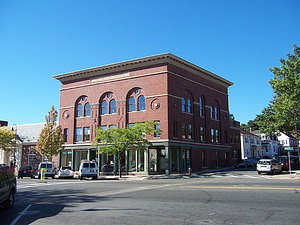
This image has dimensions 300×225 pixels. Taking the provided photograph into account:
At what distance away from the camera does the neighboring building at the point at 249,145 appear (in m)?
66.6

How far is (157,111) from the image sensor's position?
35.5 meters

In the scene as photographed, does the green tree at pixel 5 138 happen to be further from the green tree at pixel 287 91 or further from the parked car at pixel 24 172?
the green tree at pixel 287 91

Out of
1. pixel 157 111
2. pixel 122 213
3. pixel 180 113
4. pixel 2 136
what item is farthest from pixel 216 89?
pixel 122 213

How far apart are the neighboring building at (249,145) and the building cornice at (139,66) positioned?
25.5 metres

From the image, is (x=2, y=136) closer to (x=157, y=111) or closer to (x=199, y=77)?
(x=157, y=111)

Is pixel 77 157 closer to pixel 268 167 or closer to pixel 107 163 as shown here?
pixel 107 163

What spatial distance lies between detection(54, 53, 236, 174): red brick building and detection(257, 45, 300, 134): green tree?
9819mm

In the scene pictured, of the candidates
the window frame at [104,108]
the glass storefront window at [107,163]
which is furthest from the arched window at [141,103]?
the glass storefront window at [107,163]

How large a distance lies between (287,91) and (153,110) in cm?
1592

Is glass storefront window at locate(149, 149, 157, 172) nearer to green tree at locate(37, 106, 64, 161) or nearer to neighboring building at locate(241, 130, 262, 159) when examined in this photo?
green tree at locate(37, 106, 64, 161)

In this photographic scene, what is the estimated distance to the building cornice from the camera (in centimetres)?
3581

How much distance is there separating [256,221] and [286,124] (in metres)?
29.3

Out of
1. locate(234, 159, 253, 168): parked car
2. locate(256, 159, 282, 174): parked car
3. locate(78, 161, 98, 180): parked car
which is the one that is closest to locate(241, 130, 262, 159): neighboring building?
locate(234, 159, 253, 168): parked car

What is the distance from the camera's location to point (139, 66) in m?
37.3
